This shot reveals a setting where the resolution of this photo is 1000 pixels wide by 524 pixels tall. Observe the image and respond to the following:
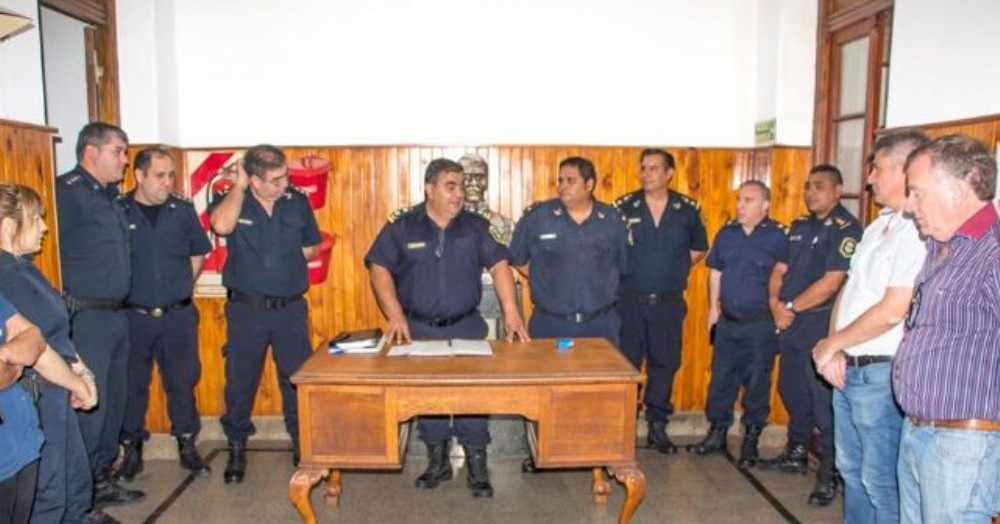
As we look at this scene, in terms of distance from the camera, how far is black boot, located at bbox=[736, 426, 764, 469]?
166 inches

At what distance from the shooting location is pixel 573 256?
4008mm

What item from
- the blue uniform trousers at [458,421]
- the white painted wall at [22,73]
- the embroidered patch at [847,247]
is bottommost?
the blue uniform trousers at [458,421]

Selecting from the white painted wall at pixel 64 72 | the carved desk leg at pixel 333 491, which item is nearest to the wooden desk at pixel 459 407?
the carved desk leg at pixel 333 491

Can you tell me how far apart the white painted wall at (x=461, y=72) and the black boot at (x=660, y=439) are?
184 centimetres

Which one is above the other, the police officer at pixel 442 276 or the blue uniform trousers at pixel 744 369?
the police officer at pixel 442 276

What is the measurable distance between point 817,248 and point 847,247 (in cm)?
22

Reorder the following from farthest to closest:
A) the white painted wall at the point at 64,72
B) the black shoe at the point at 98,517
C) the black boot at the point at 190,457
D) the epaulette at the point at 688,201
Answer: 1. the white painted wall at the point at 64,72
2. the epaulette at the point at 688,201
3. the black boot at the point at 190,457
4. the black shoe at the point at 98,517

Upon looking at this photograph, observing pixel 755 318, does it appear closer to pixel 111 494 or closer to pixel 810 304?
pixel 810 304

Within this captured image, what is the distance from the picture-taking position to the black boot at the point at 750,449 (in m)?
4.21

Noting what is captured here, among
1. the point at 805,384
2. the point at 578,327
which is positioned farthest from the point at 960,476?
the point at 578,327

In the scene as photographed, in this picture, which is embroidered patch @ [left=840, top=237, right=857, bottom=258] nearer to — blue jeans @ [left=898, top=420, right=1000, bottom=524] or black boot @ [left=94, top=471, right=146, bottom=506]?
blue jeans @ [left=898, top=420, right=1000, bottom=524]

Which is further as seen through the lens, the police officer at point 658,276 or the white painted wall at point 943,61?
the police officer at point 658,276

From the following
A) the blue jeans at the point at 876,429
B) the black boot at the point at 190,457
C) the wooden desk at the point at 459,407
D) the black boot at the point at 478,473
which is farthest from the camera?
the black boot at the point at 190,457

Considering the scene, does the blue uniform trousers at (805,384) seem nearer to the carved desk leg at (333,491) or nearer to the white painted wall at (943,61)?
the white painted wall at (943,61)
